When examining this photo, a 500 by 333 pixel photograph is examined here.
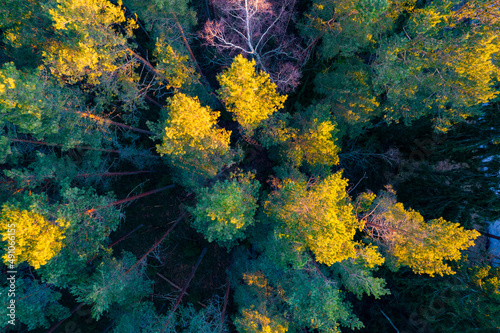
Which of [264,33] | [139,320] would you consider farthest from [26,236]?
[264,33]

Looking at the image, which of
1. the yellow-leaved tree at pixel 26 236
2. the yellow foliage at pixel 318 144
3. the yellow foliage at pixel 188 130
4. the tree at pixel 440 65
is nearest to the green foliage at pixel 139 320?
the yellow-leaved tree at pixel 26 236

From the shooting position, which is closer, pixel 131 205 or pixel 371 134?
pixel 371 134

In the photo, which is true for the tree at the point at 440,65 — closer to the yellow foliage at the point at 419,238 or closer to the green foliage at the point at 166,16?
the yellow foliage at the point at 419,238

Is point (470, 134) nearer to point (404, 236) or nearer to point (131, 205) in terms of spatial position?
point (404, 236)

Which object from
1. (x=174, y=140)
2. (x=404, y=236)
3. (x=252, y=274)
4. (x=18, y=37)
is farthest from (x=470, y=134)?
(x=18, y=37)

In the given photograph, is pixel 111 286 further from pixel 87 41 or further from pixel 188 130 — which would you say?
pixel 87 41

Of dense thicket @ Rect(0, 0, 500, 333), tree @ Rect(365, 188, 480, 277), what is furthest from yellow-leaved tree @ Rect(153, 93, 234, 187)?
tree @ Rect(365, 188, 480, 277)
